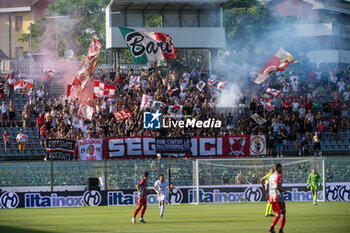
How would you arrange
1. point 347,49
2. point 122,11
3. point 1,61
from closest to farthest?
point 122,11 < point 1,61 < point 347,49

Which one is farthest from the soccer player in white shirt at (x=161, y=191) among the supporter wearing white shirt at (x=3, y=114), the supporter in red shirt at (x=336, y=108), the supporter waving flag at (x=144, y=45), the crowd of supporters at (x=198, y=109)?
the supporter in red shirt at (x=336, y=108)

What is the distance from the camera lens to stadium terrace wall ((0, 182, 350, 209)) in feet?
107

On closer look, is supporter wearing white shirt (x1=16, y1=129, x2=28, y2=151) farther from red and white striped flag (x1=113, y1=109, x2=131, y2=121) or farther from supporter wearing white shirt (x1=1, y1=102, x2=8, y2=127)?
red and white striped flag (x1=113, y1=109, x2=131, y2=121)

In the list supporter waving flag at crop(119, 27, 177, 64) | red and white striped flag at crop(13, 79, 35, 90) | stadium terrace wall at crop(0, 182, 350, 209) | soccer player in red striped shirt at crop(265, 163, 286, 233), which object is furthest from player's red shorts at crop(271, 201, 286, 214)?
red and white striped flag at crop(13, 79, 35, 90)

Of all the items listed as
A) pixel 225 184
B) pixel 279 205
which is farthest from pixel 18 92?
pixel 279 205

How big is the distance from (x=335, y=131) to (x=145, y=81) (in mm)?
12672

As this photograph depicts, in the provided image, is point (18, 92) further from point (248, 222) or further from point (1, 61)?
point (248, 222)

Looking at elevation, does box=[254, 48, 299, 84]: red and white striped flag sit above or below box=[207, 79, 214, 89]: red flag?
above

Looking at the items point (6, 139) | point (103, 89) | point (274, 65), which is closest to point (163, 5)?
point (274, 65)

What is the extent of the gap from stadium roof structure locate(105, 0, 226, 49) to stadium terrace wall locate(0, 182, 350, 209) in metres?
16.4

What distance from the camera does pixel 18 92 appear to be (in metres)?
42.8

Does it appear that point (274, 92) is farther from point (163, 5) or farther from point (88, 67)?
point (163, 5)

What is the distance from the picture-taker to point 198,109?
39.0 meters

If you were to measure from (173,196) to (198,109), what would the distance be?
22.8ft
